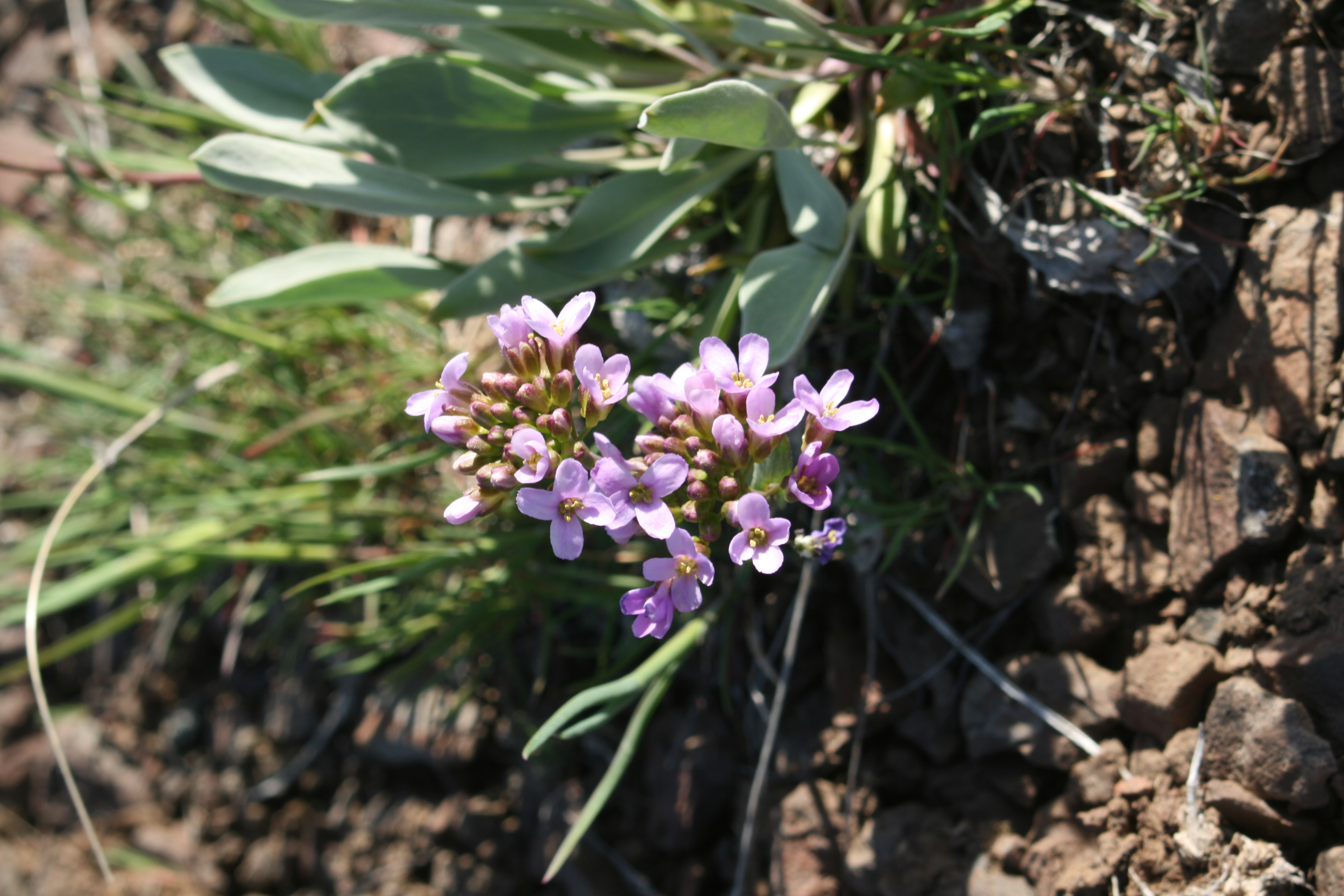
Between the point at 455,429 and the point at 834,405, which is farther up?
the point at 834,405

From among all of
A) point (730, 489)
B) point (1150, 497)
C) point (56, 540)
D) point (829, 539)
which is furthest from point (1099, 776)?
point (56, 540)

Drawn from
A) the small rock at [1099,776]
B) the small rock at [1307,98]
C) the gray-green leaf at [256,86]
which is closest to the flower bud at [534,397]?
the gray-green leaf at [256,86]

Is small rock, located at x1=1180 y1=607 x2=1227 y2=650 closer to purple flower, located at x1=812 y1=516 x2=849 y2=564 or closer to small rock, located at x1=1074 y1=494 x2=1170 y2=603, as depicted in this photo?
small rock, located at x1=1074 y1=494 x2=1170 y2=603

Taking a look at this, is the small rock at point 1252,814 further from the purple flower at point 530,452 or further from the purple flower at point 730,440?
the purple flower at point 530,452

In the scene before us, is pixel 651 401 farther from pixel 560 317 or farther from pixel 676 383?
pixel 560 317

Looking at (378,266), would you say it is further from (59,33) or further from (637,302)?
(59,33)

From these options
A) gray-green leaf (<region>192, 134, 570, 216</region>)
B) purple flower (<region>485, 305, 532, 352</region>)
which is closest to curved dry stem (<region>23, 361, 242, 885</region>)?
gray-green leaf (<region>192, 134, 570, 216</region>)
